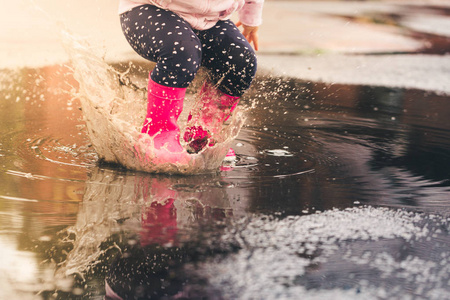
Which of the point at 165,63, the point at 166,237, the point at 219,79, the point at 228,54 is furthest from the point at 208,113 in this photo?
the point at 166,237

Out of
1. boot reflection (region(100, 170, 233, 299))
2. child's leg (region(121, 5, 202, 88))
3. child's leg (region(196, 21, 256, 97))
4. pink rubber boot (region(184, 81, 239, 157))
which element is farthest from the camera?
pink rubber boot (region(184, 81, 239, 157))

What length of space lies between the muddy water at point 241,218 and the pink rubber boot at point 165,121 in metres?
0.13

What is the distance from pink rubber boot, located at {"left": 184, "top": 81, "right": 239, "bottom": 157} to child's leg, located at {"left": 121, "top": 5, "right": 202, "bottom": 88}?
1.04 feet

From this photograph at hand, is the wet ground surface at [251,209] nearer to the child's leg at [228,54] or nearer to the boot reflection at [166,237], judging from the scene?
the boot reflection at [166,237]

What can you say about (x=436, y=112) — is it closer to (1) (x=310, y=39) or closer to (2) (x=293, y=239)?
(2) (x=293, y=239)

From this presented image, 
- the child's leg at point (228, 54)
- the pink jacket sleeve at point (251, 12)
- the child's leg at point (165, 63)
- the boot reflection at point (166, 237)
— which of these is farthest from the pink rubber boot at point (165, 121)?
the pink jacket sleeve at point (251, 12)

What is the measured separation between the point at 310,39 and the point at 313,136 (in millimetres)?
4649

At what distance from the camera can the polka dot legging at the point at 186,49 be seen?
2.70 m

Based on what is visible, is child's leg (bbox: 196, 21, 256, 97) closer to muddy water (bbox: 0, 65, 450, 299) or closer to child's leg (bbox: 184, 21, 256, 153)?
child's leg (bbox: 184, 21, 256, 153)

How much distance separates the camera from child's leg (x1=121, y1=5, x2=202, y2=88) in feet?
8.82

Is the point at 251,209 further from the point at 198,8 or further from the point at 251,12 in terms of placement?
the point at 251,12

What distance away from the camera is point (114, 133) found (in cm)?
278

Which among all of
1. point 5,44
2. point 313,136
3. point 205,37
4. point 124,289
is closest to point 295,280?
point 124,289

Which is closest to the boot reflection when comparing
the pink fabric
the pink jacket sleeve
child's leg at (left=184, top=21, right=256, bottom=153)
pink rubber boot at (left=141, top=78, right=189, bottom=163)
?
pink rubber boot at (left=141, top=78, right=189, bottom=163)
